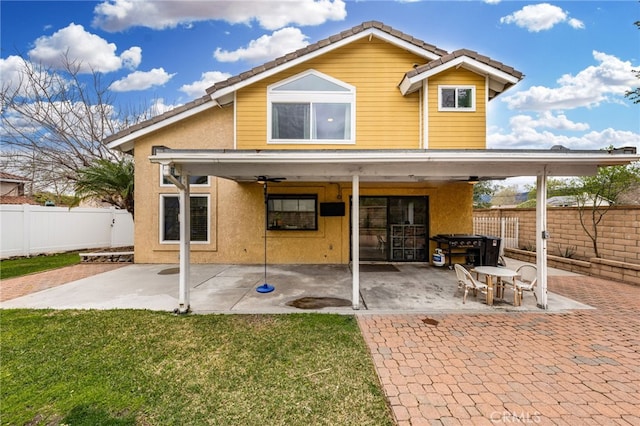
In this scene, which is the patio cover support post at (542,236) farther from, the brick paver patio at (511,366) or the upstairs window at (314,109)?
the upstairs window at (314,109)

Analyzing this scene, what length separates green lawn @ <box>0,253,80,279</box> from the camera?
8.16 m

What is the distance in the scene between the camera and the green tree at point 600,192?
777 centimetres

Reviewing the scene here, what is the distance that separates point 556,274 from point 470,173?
5430 mm

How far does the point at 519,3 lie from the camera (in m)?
10.8

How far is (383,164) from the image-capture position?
16.6 feet

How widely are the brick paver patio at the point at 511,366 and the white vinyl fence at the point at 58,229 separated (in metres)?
13.4

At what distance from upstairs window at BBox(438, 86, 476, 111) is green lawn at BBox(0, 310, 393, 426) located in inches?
266

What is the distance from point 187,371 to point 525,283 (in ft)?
21.0

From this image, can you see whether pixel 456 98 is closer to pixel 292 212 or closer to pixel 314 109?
pixel 314 109

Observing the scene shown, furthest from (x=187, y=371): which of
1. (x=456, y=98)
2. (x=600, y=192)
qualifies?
(x=600, y=192)

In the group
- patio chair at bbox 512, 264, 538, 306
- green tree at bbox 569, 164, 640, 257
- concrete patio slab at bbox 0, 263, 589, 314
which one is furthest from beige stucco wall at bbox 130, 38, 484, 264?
patio chair at bbox 512, 264, 538, 306

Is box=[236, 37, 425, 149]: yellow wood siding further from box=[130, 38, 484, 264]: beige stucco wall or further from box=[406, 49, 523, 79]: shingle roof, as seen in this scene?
box=[130, 38, 484, 264]: beige stucco wall

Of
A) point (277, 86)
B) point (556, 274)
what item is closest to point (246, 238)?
point (277, 86)

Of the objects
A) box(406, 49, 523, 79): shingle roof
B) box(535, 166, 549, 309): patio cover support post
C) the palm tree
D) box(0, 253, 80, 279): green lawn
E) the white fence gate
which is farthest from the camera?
the white fence gate
